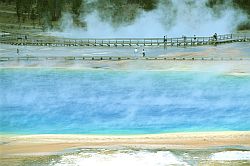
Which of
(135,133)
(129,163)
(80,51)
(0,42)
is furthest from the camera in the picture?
(80,51)

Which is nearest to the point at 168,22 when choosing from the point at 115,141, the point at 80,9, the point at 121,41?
the point at 121,41

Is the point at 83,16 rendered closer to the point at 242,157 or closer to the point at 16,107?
the point at 16,107

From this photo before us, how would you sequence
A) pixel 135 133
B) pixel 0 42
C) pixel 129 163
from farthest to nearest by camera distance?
pixel 0 42 → pixel 135 133 → pixel 129 163

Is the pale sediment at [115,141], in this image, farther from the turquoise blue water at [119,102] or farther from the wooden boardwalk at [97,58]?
the wooden boardwalk at [97,58]

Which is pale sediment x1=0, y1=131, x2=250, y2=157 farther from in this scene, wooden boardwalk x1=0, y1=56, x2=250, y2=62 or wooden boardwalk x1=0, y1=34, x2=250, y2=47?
wooden boardwalk x1=0, y1=34, x2=250, y2=47

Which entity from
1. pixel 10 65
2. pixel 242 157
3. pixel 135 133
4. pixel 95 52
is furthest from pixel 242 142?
pixel 10 65

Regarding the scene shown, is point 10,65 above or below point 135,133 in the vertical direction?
above

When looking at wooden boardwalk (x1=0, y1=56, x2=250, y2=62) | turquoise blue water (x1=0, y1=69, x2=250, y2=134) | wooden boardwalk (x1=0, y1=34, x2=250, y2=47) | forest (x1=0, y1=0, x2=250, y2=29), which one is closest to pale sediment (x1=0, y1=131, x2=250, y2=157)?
turquoise blue water (x1=0, y1=69, x2=250, y2=134)
